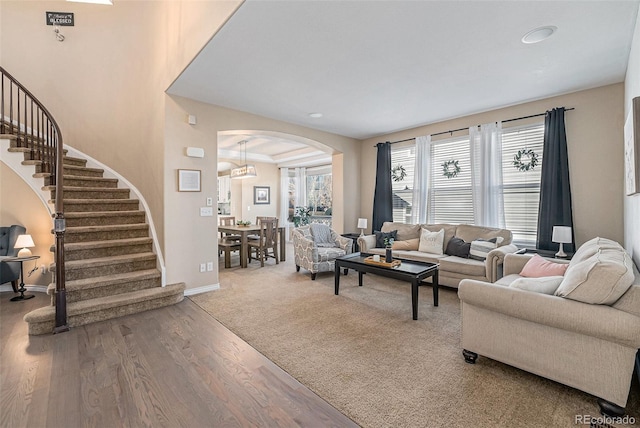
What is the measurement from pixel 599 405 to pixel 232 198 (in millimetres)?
9040

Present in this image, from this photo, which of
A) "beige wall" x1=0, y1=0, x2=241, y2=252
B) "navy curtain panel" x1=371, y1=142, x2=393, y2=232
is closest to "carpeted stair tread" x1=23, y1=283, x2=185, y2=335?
"beige wall" x1=0, y1=0, x2=241, y2=252

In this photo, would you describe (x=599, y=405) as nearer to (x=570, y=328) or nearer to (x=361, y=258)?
(x=570, y=328)

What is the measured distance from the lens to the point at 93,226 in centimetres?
405

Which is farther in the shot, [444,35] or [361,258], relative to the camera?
[361,258]

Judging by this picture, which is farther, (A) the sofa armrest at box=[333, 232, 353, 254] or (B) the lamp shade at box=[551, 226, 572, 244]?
(A) the sofa armrest at box=[333, 232, 353, 254]

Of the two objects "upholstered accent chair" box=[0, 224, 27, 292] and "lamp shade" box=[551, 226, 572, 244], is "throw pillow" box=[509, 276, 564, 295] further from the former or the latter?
"upholstered accent chair" box=[0, 224, 27, 292]

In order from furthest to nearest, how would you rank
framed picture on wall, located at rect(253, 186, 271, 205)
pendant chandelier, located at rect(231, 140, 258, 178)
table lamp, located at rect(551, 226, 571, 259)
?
framed picture on wall, located at rect(253, 186, 271, 205) → pendant chandelier, located at rect(231, 140, 258, 178) → table lamp, located at rect(551, 226, 571, 259)

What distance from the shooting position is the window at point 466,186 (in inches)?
167

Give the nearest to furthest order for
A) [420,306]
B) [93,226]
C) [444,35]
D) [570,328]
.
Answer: [570,328]
[444,35]
[420,306]
[93,226]

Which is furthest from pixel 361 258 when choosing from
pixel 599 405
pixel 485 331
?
pixel 599 405

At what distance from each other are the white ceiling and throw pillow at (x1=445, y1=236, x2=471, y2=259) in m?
2.12

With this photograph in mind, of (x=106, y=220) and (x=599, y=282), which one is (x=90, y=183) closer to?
(x=106, y=220)

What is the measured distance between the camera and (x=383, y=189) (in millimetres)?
6023

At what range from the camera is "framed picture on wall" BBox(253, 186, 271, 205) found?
9250 millimetres
